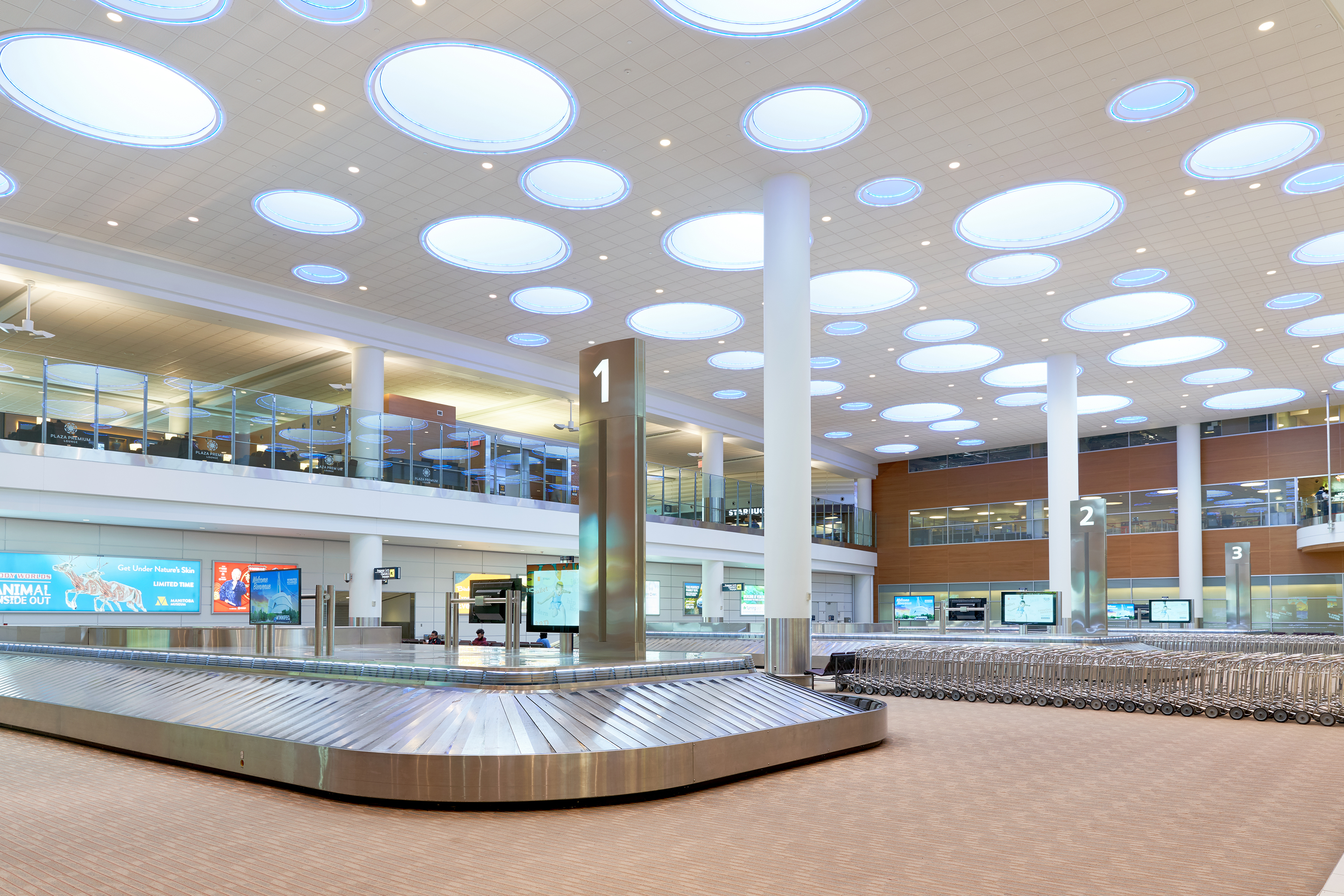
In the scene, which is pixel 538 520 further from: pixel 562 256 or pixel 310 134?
pixel 310 134

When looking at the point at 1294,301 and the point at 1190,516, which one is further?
the point at 1190,516

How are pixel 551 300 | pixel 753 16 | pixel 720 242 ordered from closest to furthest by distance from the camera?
pixel 753 16, pixel 720 242, pixel 551 300

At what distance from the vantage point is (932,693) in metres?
15.9

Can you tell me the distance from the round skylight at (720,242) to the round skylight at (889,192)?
2395 mm

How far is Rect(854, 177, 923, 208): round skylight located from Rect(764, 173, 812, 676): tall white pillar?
→ 4.37 feet

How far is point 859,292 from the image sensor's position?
2280 centimetres

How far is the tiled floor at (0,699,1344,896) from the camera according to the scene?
4.86m

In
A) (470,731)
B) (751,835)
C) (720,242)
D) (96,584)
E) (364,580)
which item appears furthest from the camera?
(364,580)

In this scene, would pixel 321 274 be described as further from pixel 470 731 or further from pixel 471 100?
pixel 470 731

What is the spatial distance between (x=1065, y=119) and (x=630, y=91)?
643 cm

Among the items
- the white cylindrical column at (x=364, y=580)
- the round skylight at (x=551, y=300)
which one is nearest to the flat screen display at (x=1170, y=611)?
the round skylight at (x=551, y=300)

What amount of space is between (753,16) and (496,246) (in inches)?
383

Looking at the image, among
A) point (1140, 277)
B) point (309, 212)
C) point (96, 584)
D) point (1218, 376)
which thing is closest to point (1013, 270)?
point (1140, 277)

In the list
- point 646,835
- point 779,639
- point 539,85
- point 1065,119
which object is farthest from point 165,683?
point 1065,119
